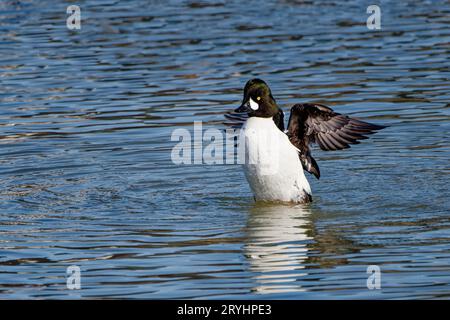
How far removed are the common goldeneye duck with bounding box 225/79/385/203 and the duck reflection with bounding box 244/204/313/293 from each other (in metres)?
0.23

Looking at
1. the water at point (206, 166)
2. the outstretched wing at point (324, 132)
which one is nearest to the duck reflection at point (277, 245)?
the water at point (206, 166)

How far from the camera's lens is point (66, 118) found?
15383 millimetres

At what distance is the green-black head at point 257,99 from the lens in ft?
36.6

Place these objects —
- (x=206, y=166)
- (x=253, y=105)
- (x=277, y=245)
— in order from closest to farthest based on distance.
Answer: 1. (x=277, y=245)
2. (x=253, y=105)
3. (x=206, y=166)

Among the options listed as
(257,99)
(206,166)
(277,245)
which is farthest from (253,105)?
(206,166)

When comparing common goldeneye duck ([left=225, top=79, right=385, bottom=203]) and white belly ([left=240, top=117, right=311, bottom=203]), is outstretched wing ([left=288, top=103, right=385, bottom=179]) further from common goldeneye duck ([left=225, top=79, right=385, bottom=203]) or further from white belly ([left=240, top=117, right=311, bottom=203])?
white belly ([left=240, top=117, right=311, bottom=203])

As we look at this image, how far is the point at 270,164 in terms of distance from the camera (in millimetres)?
11219

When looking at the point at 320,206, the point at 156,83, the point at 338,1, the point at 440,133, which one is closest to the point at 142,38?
the point at 156,83

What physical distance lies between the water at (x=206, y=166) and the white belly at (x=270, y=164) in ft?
0.58

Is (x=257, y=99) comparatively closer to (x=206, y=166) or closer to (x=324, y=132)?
(x=324, y=132)

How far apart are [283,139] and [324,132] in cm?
60

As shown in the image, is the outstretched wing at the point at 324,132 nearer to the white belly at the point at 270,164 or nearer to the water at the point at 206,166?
the white belly at the point at 270,164

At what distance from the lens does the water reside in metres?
8.92
